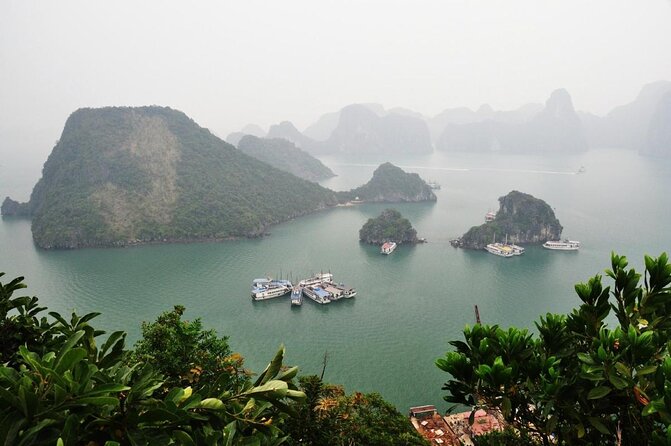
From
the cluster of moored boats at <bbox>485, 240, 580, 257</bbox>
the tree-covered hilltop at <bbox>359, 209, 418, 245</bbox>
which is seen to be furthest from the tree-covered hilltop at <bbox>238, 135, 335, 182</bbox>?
the cluster of moored boats at <bbox>485, 240, 580, 257</bbox>

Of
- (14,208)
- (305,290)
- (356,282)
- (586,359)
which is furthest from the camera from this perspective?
(14,208)

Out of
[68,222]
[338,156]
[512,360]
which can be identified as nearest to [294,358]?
[512,360]

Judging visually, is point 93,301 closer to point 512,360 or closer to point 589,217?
point 512,360

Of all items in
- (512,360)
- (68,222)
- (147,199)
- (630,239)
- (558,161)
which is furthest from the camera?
(558,161)

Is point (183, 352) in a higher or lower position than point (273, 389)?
lower

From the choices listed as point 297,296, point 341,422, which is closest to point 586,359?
point 341,422

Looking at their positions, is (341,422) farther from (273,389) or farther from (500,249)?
(500,249)
